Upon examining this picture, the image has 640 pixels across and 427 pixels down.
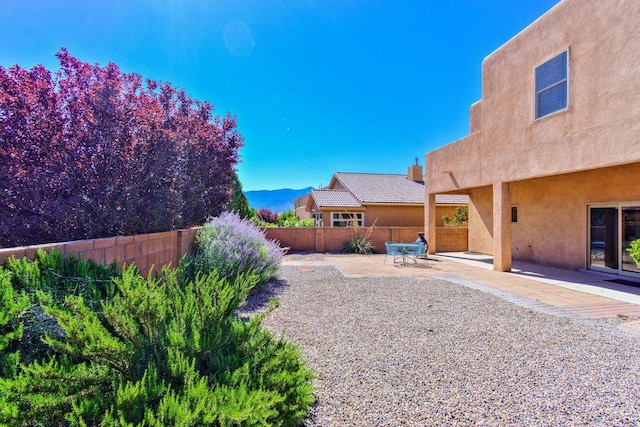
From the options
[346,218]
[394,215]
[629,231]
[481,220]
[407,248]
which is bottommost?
[407,248]

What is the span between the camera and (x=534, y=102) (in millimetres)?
9367

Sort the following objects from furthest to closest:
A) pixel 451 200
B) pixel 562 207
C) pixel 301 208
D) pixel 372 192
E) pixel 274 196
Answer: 1. pixel 274 196
2. pixel 301 208
3. pixel 372 192
4. pixel 451 200
5. pixel 562 207

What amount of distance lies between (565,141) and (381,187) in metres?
17.6

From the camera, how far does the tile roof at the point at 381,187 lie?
2324 cm

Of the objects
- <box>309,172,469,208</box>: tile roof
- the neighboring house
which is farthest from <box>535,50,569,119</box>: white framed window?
the neighboring house

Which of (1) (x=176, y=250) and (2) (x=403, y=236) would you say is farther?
(2) (x=403, y=236)

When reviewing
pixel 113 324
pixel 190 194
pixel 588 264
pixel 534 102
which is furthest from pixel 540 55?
pixel 113 324

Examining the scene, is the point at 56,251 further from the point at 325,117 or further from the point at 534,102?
the point at 325,117

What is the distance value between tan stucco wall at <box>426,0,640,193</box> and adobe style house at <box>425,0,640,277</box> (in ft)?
0.08

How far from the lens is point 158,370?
2.21 meters

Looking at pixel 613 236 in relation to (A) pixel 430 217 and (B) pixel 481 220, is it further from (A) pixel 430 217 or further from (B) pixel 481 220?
(A) pixel 430 217

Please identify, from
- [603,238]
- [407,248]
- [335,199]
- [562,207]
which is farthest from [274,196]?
[603,238]

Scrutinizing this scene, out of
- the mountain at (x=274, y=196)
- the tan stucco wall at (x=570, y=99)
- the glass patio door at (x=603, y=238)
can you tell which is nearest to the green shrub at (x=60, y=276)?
the tan stucco wall at (x=570, y=99)

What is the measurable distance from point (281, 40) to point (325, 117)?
31.7 feet
